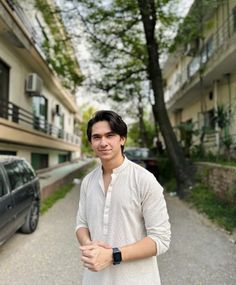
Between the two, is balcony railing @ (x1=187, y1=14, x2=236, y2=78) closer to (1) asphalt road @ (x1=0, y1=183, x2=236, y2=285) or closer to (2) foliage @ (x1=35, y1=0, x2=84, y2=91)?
(2) foliage @ (x1=35, y1=0, x2=84, y2=91)

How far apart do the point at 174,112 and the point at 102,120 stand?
2282 centimetres

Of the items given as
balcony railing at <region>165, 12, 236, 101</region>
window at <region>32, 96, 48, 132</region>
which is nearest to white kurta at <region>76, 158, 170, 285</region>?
balcony railing at <region>165, 12, 236, 101</region>

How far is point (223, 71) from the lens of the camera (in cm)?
1248

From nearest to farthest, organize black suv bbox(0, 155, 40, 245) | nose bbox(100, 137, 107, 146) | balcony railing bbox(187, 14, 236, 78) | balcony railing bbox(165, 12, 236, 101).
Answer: nose bbox(100, 137, 107, 146)
black suv bbox(0, 155, 40, 245)
balcony railing bbox(165, 12, 236, 101)
balcony railing bbox(187, 14, 236, 78)

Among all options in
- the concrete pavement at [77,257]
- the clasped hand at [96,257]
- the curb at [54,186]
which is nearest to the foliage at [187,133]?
the curb at [54,186]

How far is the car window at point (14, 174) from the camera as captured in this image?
5152 mm

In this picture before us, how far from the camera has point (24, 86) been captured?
1351 cm

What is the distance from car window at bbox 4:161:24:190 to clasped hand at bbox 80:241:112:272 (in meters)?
3.89

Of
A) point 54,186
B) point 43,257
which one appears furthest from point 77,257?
point 54,186

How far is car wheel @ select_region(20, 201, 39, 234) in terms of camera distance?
5902mm

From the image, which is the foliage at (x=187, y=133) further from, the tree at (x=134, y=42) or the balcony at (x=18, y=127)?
the balcony at (x=18, y=127)

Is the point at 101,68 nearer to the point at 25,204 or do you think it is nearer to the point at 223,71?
the point at 223,71

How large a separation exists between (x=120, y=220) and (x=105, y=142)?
42cm

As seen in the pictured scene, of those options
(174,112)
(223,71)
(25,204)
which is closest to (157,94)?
(223,71)
